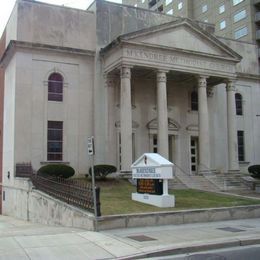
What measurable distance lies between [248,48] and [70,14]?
56.9ft

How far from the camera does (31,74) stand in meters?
28.6

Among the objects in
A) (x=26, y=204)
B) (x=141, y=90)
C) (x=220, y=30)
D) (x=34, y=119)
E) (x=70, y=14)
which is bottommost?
(x=26, y=204)

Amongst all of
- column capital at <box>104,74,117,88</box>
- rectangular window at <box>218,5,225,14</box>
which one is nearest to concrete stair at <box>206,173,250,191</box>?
column capital at <box>104,74,117,88</box>

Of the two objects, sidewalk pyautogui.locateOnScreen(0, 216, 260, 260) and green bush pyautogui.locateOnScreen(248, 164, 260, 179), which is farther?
green bush pyautogui.locateOnScreen(248, 164, 260, 179)

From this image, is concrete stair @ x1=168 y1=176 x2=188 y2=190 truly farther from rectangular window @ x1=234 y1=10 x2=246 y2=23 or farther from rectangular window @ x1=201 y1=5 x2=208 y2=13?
rectangular window @ x1=201 y1=5 x2=208 y2=13

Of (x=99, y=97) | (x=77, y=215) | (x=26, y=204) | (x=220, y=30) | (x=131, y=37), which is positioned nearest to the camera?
(x=77, y=215)

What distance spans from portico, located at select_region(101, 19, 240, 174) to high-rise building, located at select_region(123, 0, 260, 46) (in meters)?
38.4

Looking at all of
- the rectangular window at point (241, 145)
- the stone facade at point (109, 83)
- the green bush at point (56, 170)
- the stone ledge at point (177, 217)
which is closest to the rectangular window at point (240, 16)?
the rectangular window at point (241, 145)

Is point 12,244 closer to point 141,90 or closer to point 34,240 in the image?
point 34,240

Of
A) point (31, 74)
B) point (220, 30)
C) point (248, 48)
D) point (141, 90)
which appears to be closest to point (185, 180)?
point (141, 90)

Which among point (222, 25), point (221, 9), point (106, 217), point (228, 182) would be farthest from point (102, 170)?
point (221, 9)

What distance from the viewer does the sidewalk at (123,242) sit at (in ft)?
33.0

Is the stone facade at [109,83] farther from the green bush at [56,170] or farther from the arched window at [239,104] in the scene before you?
the arched window at [239,104]

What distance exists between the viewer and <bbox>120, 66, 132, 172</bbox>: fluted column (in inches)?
1049
